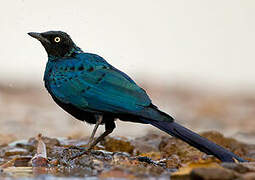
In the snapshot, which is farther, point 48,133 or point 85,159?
point 48,133

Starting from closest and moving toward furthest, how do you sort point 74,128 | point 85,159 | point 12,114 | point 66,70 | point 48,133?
1. point 85,159
2. point 66,70
3. point 48,133
4. point 74,128
5. point 12,114

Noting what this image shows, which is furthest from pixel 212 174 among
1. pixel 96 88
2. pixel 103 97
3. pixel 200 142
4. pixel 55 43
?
pixel 55 43

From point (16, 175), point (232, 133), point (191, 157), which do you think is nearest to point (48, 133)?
point (232, 133)

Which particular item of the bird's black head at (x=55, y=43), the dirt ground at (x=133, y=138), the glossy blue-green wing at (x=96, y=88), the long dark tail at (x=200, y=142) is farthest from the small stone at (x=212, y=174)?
the bird's black head at (x=55, y=43)

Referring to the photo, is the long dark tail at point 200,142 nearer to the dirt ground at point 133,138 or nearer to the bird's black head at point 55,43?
the dirt ground at point 133,138

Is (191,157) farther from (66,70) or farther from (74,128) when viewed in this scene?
(74,128)

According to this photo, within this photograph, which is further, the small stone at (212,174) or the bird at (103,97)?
the bird at (103,97)

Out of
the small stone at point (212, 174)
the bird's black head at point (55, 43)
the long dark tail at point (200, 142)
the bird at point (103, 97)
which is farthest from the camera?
the bird's black head at point (55, 43)

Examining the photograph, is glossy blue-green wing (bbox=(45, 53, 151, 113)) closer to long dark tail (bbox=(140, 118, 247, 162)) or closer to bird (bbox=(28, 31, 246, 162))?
bird (bbox=(28, 31, 246, 162))
